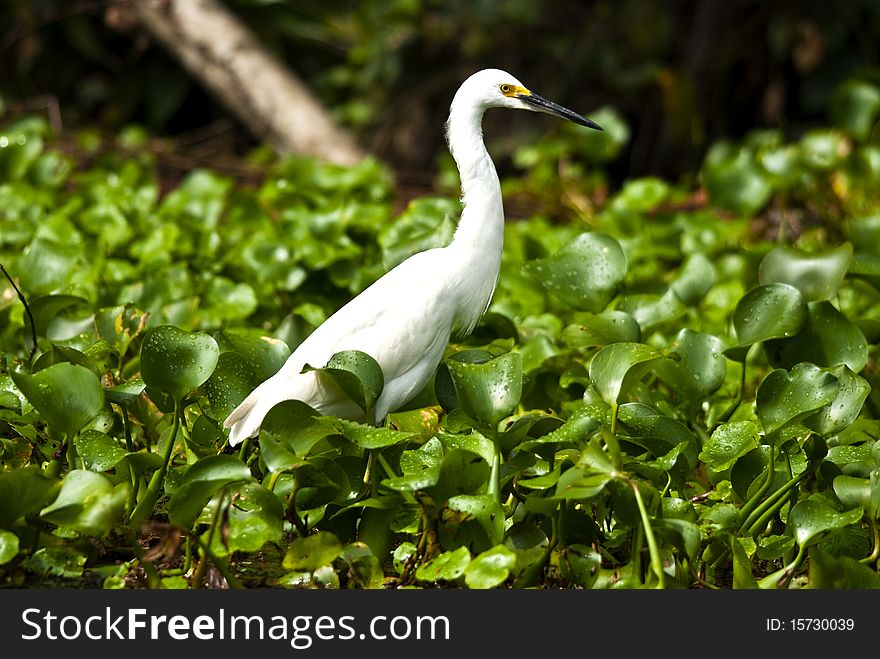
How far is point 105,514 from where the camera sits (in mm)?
1932

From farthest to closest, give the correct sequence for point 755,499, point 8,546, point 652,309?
point 652,309, point 755,499, point 8,546

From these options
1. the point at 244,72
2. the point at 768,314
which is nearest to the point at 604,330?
the point at 768,314

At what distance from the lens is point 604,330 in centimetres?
269

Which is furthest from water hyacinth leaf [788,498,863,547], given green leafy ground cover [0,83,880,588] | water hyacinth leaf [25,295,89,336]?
water hyacinth leaf [25,295,89,336]

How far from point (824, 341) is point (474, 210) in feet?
2.80

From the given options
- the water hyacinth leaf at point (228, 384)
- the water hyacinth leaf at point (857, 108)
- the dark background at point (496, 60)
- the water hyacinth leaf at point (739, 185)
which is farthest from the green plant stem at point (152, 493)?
the dark background at point (496, 60)

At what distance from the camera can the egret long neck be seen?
2.61 m

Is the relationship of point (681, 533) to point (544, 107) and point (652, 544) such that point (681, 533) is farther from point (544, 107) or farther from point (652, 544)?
point (544, 107)

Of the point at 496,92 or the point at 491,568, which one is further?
the point at 496,92

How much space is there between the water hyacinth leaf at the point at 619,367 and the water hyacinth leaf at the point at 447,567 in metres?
0.45

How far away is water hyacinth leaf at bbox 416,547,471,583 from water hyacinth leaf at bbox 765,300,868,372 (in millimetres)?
1080

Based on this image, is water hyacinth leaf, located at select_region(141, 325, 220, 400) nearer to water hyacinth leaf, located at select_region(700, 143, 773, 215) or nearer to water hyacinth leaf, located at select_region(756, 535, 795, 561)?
water hyacinth leaf, located at select_region(756, 535, 795, 561)

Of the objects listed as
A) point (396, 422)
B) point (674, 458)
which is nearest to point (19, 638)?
point (396, 422)

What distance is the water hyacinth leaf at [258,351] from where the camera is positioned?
2.59m
